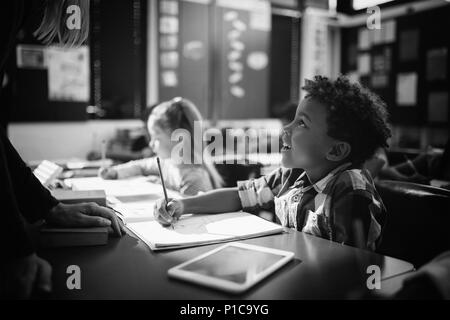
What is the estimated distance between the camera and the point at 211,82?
5.18m

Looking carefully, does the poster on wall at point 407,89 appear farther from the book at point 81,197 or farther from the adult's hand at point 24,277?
the adult's hand at point 24,277

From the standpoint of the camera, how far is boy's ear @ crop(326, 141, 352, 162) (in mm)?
1309

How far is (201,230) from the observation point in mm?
1152

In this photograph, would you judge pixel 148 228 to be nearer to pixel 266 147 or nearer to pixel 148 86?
pixel 266 147

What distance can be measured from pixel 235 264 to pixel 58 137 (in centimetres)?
369

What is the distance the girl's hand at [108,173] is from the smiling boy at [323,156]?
38.3 inches

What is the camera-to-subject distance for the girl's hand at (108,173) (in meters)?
2.22

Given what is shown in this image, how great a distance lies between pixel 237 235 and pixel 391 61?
5.15 m

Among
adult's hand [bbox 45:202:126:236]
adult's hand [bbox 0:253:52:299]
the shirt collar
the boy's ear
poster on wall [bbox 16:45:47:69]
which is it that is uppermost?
poster on wall [bbox 16:45:47:69]

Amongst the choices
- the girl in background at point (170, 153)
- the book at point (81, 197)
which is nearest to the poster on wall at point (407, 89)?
the girl in background at point (170, 153)

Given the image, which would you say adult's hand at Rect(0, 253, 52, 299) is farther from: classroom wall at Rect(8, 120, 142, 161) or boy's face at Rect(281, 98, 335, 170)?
classroom wall at Rect(8, 120, 142, 161)

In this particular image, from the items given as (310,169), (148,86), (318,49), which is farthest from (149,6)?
(310,169)

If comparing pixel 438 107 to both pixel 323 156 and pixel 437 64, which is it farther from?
pixel 323 156

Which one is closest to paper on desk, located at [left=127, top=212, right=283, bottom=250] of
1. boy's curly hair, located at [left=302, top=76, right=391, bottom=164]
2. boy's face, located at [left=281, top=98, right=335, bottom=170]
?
boy's face, located at [left=281, top=98, right=335, bottom=170]
